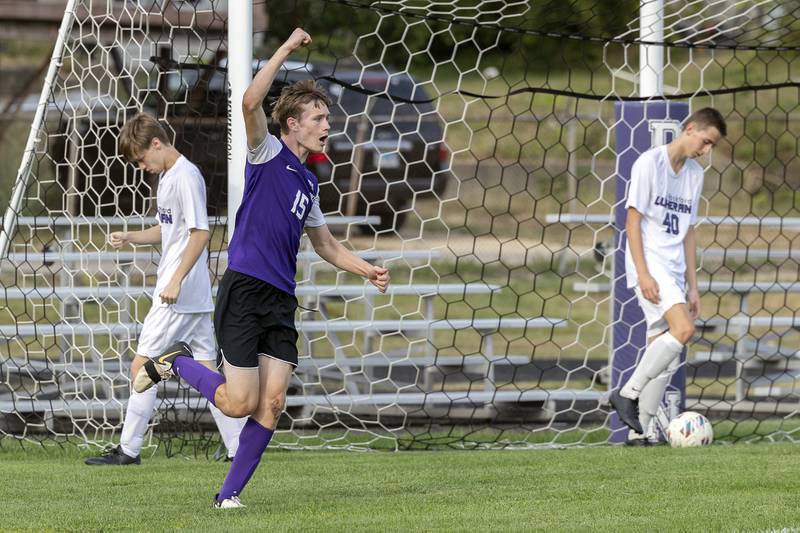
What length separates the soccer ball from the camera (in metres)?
7.43

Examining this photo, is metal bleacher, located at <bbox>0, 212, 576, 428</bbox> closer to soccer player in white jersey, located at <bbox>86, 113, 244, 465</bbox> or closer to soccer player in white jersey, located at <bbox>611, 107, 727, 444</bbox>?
soccer player in white jersey, located at <bbox>86, 113, 244, 465</bbox>

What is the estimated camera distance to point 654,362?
731cm

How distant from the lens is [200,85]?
7848mm

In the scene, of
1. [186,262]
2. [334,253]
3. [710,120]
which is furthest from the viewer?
[710,120]

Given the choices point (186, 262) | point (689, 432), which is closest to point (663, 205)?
point (689, 432)

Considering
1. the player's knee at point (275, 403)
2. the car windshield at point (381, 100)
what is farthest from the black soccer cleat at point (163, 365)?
the car windshield at point (381, 100)

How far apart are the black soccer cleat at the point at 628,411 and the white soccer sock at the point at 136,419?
2615 mm

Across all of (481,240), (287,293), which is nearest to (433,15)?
(287,293)

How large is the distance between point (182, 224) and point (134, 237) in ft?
0.88

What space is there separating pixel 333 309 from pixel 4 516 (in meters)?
9.56

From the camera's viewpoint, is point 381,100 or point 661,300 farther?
point 381,100

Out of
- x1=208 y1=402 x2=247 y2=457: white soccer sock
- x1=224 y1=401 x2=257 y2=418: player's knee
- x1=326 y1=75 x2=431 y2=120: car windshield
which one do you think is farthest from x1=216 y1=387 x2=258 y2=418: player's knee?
x1=326 y1=75 x2=431 y2=120: car windshield

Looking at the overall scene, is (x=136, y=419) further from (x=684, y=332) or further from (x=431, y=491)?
(x=684, y=332)

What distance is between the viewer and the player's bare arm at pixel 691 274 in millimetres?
7609
